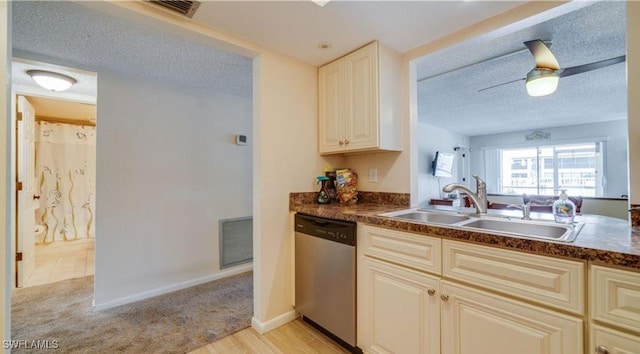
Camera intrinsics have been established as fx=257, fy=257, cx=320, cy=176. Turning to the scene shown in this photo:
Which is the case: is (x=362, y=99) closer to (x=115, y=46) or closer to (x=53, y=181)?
(x=115, y=46)

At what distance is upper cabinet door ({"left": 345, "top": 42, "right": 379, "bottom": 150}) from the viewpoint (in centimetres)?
192

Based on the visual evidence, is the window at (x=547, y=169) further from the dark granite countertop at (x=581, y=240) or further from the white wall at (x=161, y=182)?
the white wall at (x=161, y=182)

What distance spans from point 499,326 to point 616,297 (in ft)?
1.32

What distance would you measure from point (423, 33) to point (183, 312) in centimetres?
293

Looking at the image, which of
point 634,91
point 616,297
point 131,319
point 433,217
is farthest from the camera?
point 131,319

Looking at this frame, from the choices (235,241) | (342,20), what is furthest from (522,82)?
(235,241)

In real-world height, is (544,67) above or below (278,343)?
above

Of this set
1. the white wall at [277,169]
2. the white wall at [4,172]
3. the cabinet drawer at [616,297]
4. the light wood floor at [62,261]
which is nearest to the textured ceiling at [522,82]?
the white wall at [277,169]

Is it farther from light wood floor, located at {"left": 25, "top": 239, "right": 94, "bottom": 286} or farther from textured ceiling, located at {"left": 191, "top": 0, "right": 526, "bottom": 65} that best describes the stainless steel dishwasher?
light wood floor, located at {"left": 25, "top": 239, "right": 94, "bottom": 286}

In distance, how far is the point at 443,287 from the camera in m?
1.26

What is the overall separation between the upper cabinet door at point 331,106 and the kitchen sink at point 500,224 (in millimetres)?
829

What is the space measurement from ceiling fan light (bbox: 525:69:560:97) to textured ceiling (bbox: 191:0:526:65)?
0.90m

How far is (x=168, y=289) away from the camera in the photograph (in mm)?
2635

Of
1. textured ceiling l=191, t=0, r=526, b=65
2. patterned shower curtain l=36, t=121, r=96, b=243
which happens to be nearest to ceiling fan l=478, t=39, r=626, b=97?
textured ceiling l=191, t=0, r=526, b=65
